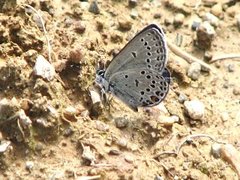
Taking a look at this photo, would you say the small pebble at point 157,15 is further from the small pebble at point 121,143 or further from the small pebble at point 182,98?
the small pebble at point 121,143

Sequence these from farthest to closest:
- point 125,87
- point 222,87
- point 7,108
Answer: point 222,87 → point 125,87 → point 7,108

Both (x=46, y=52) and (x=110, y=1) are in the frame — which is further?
(x=110, y=1)

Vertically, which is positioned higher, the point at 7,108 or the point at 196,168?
the point at 7,108

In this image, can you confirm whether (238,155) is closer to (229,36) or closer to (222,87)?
(222,87)

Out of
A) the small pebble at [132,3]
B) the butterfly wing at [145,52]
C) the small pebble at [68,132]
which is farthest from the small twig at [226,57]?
the small pebble at [68,132]

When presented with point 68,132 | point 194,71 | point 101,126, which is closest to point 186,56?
point 194,71

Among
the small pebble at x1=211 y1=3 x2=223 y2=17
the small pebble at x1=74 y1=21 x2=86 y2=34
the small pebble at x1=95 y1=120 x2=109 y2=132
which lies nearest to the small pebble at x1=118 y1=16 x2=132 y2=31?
the small pebble at x1=74 y1=21 x2=86 y2=34

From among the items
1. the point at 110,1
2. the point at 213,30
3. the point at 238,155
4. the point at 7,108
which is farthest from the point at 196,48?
the point at 7,108
